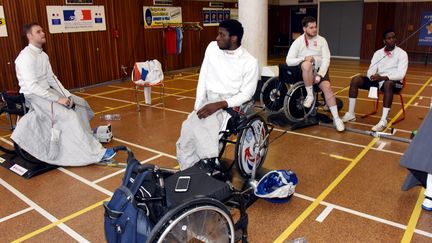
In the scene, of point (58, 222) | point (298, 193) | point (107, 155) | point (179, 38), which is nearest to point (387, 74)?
point (298, 193)

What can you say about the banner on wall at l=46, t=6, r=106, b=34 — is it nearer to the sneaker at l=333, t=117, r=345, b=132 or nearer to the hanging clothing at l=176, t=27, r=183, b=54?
the hanging clothing at l=176, t=27, r=183, b=54

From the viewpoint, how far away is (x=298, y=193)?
3035mm

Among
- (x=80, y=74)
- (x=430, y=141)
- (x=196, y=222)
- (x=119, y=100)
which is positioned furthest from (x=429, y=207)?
(x=80, y=74)

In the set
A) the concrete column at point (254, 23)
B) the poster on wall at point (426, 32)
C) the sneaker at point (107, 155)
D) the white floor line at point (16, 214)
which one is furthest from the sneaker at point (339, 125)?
the poster on wall at point (426, 32)

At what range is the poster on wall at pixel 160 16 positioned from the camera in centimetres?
901

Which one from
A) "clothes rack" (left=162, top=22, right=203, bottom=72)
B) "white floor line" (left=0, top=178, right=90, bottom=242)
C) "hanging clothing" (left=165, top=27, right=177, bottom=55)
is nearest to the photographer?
"white floor line" (left=0, top=178, right=90, bottom=242)

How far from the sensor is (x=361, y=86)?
500 cm

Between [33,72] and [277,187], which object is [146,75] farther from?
[277,187]

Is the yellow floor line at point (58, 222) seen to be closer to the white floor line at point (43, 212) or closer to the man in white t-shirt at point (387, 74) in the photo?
the white floor line at point (43, 212)

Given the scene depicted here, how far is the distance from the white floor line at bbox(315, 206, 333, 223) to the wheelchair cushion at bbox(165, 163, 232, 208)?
0.93 meters

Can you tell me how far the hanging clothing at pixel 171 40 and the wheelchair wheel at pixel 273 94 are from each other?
4796 millimetres

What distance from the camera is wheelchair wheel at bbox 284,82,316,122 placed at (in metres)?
4.74

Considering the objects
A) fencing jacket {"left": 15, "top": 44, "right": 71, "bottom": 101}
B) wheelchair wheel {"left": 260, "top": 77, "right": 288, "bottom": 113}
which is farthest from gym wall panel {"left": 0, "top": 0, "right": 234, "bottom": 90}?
wheelchair wheel {"left": 260, "top": 77, "right": 288, "bottom": 113}

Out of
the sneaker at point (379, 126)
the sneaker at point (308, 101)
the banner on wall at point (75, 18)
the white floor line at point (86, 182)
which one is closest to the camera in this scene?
the white floor line at point (86, 182)
